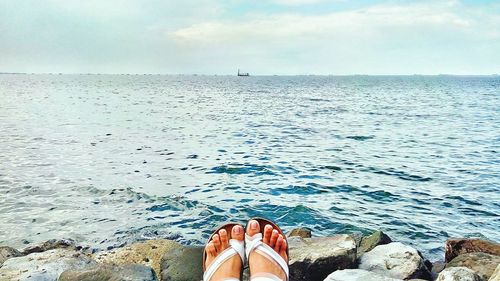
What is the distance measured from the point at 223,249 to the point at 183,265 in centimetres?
88

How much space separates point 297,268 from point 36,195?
852 cm

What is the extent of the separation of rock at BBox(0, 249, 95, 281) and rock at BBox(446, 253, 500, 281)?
490cm

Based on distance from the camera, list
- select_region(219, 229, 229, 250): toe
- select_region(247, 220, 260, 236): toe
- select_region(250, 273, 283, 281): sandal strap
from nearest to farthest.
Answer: select_region(250, 273, 283, 281): sandal strap, select_region(219, 229, 229, 250): toe, select_region(247, 220, 260, 236): toe

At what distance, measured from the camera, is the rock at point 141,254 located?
629cm

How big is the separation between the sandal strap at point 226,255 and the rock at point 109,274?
67cm

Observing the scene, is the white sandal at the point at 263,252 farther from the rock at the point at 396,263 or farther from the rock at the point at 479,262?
the rock at the point at 479,262

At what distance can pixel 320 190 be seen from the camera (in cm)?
1170

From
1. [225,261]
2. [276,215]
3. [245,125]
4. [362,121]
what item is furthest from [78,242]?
[362,121]

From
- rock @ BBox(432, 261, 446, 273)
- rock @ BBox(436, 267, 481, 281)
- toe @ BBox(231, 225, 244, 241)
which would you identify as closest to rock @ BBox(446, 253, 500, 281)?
rock @ BBox(432, 261, 446, 273)

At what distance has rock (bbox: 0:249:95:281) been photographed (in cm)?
486

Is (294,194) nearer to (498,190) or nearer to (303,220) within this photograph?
(303,220)

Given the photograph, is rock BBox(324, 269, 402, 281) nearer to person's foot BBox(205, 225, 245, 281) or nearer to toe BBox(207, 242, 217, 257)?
person's foot BBox(205, 225, 245, 281)

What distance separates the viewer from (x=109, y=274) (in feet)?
14.6

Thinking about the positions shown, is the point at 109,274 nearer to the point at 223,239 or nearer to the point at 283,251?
the point at 223,239
